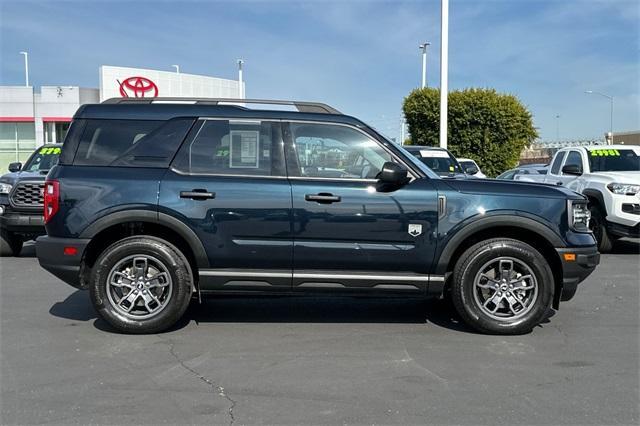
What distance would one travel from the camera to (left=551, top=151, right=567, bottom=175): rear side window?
37.0ft

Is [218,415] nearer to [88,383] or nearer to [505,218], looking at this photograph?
[88,383]

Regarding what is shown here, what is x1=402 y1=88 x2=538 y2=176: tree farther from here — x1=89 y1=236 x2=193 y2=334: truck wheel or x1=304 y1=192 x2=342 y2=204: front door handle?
x1=89 y1=236 x2=193 y2=334: truck wheel

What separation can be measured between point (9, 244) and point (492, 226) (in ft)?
26.0

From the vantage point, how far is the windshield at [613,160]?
10219mm

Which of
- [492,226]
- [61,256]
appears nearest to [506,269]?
[492,226]

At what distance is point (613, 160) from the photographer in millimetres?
10297

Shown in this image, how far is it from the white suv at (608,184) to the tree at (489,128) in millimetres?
11294

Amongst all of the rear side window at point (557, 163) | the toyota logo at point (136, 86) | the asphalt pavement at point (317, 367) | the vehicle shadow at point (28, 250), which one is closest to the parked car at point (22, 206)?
the vehicle shadow at point (28, 250)

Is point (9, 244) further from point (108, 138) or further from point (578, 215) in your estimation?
point (578, 215)

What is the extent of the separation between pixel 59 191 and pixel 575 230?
459 centimetres

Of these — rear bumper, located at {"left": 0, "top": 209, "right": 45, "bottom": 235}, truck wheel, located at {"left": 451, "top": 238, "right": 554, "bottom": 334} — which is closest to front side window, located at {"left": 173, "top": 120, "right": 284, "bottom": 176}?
truck wheel, located at {"left": 451, "top": 238, "right": 554, "bottom": 334}

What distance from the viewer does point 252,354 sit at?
15.1 ft

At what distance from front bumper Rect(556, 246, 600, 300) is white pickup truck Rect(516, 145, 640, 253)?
15.5 feet

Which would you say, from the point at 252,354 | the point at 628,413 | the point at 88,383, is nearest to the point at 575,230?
the point at 628,413
